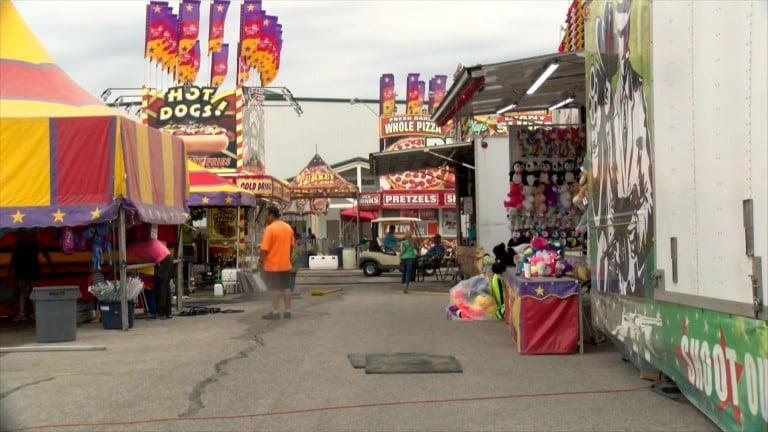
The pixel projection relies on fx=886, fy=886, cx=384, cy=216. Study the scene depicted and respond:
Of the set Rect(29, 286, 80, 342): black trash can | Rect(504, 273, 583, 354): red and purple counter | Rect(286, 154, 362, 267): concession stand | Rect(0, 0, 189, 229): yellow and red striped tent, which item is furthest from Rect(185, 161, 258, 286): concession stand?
Rect(504, 273, 583, 354): red and purple counter

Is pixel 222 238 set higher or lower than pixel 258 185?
lower

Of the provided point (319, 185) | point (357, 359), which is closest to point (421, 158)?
point (319, 185)

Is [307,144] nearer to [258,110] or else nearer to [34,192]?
[258,110]

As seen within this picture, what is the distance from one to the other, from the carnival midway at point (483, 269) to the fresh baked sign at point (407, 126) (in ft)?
77.5

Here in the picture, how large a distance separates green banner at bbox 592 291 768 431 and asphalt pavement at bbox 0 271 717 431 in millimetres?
537

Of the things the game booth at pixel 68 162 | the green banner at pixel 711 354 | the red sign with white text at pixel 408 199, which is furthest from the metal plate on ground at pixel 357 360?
the red sign with white text at pixel 408 199

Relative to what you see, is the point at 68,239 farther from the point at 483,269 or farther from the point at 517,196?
the point at 483,269

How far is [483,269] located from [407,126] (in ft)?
102

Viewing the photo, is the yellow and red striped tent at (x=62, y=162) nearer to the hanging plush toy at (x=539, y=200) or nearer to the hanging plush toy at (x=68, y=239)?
the hanging plush toy at (x=68, y=239)

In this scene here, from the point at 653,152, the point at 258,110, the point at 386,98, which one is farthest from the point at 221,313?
the point at 386,98

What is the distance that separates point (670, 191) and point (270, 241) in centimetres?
937

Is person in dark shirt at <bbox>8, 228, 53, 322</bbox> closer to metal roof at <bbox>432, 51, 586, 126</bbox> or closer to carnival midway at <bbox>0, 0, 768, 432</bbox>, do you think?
carnival midway at <bbox>0, 0, 768, 432</bbox>

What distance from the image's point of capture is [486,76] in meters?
13.9

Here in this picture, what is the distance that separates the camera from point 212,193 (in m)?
21.7
